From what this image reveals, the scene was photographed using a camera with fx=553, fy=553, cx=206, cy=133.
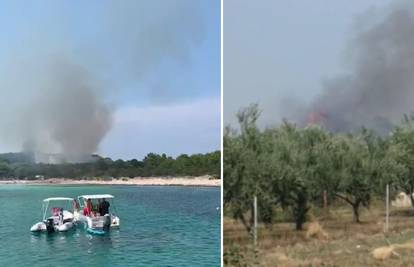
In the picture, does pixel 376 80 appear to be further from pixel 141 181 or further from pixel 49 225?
pixel 49 225

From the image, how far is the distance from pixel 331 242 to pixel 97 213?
102 inches

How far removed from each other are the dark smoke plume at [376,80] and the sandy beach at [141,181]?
1382 mm

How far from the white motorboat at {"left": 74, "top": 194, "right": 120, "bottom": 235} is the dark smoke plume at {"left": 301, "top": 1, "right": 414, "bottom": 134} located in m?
2.46

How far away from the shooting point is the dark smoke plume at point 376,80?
5.70m

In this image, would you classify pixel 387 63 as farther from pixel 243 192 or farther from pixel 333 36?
pixel 243 192

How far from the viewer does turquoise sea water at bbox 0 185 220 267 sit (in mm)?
6121

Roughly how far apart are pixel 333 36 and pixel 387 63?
648 millimetres

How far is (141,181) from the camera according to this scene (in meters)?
6.54

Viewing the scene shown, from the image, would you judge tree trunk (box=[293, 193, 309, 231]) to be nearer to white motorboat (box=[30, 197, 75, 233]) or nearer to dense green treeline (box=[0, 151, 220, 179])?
dense green treeline (box=[0, 151, 220, 179])

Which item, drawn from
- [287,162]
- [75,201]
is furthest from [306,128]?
[75,201]

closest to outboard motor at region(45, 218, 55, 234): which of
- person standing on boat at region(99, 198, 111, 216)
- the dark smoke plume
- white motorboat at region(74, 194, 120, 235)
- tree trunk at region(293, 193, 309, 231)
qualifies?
white motorboat at region(74, 194, 120, 235)

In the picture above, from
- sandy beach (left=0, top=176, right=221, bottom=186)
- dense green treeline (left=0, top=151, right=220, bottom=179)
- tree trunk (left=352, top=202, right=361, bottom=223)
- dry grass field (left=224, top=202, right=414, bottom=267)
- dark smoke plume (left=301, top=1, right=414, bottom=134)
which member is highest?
dark smoke plume (left=301, top=1, right=414, bottom=134)

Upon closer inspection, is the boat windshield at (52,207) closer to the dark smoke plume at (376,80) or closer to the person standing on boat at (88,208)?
the person standing on boat at (88,208)

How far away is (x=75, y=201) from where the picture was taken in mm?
6355
